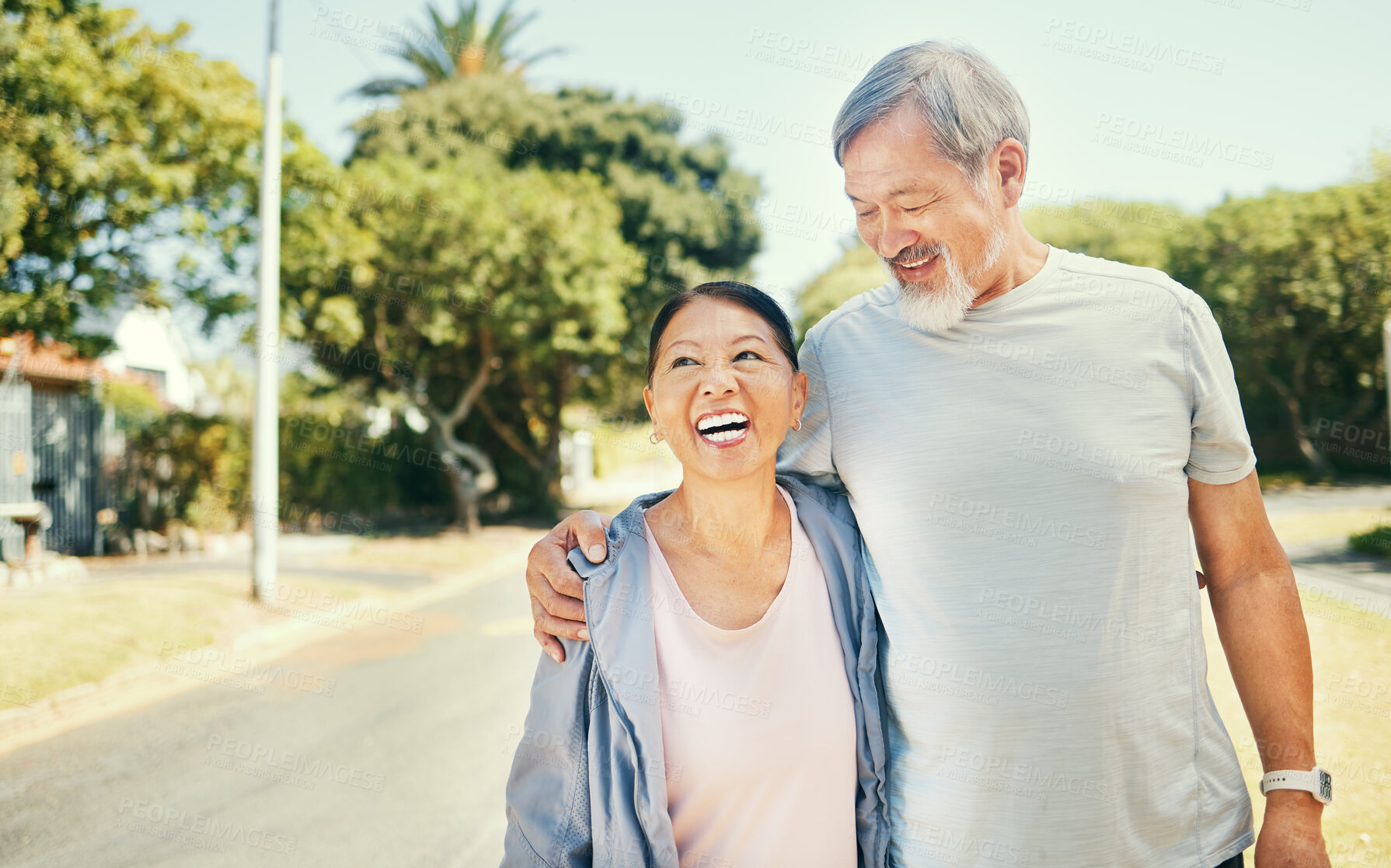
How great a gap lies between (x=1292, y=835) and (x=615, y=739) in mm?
1503

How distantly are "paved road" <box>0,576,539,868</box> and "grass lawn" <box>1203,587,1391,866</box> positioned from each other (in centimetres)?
350

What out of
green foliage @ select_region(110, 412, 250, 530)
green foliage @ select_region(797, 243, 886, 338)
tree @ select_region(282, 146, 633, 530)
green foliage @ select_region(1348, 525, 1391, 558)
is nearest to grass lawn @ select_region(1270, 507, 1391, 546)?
green foliage @ select_region(1348, 525, 1391, 558)

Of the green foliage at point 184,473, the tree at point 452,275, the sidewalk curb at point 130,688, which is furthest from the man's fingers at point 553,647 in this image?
the green foliage at point 184,473

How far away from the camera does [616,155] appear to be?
913 inches

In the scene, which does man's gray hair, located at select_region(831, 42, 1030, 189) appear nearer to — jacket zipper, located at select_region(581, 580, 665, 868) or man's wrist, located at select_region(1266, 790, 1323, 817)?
jacket zipper, located at select_region(581, 580, 665, 868)

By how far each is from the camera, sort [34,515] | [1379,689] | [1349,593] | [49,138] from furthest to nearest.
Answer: [34,515], [49,138], [1349,593], [1379,689]

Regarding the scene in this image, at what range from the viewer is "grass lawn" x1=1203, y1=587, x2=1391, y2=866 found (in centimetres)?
258

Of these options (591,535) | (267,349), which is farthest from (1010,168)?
(267,349)

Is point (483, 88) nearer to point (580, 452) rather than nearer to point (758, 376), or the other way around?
point (580, 452)

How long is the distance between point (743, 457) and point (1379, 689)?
3.45 metres

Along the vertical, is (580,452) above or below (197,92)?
below

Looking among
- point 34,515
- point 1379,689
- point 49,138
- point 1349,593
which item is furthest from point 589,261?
point 1379,689

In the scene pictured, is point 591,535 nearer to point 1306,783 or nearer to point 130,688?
point 1306,783

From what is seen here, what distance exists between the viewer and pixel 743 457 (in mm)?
1939
